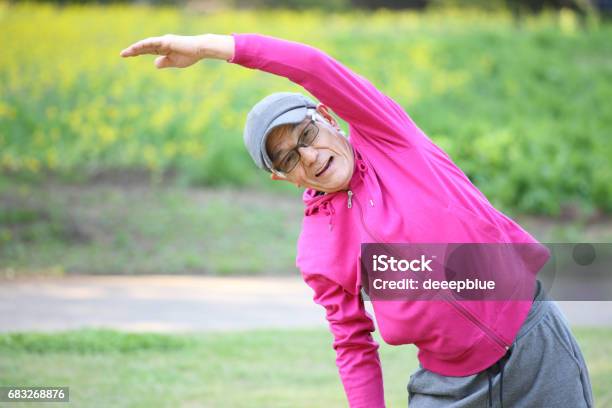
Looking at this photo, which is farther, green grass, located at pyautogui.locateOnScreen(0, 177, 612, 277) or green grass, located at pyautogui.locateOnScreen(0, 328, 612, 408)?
green grass, located at pyautogui.locateOnScreen(0, 177, 612, 277)

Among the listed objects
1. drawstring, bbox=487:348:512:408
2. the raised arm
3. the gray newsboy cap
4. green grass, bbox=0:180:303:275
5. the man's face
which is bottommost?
green grass, bbox=0:180:303:275

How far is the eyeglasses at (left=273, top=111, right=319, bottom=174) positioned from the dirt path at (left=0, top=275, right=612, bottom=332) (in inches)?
127

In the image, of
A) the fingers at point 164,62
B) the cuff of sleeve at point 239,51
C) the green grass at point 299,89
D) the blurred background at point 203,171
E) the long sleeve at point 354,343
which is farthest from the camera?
the green grass at point 299,89

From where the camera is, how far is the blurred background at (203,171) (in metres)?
4.84

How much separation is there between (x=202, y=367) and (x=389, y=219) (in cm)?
267

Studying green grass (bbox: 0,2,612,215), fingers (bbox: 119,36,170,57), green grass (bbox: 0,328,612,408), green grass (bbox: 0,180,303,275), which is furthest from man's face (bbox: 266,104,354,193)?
green grass (bbox: 0,2,612,215)

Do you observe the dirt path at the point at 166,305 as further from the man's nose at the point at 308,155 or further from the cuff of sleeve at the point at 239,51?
the cuff of sleeve at the point at 239,51

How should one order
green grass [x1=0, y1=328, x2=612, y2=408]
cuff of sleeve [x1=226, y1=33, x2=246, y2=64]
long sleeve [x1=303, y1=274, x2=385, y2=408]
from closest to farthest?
cuff of sleeve [x1=226, y1=33, x2=246, y2=64] → long sleeve [x1=303, y1=274, x2=385, y2=408] → green grass [x1=0, y1=328, x2=612, y2=408]

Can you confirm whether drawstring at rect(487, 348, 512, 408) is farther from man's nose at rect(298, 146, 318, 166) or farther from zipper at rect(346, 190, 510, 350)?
man's nose at rect(298, 146, 318, 166)

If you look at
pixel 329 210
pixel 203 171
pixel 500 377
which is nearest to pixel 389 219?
pixel 329 210

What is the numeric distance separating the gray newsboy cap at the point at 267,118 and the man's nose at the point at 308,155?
0.08m

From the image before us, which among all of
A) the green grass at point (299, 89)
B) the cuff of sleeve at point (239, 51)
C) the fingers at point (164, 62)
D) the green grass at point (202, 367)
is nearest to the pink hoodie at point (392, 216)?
the cuff of sleeve at point (239, 51)

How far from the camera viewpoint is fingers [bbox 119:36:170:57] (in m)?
2.23

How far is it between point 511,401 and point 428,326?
13.2 inches
